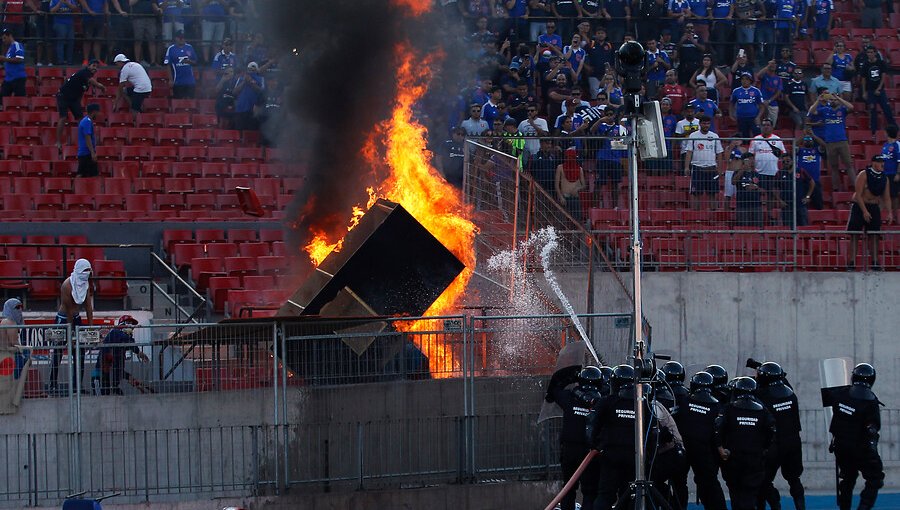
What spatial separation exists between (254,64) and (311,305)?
8.86 meters

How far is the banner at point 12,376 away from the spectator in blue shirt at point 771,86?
14.1 m

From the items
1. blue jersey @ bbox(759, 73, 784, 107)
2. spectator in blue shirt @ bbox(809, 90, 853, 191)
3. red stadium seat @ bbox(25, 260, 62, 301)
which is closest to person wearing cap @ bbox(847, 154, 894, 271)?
spectator in blue shirt @ bbox(809, 90, 853, 191)

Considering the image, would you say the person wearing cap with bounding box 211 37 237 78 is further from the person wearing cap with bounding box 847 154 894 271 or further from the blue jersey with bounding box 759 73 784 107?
the person wearing cap with bounding box 847 154 894 271

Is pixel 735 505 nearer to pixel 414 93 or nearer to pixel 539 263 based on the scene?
pixel 539 263

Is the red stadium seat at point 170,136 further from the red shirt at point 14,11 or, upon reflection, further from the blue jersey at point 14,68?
the red shirt at point 14,11

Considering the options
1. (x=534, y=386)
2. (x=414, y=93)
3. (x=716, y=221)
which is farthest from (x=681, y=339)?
(x=414, y=93)

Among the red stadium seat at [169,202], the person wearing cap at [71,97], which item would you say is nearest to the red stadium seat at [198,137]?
the person wearing cap at [71,97]

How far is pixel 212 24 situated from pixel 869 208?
39.3ft

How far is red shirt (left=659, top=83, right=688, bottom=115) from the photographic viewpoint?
24.1 meters

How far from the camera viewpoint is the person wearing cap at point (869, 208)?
19.9 m

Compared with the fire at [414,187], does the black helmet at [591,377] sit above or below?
below

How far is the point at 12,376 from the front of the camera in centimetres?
1570

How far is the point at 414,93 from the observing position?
20.9m

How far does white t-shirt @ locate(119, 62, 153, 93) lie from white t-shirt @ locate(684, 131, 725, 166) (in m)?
9.75
